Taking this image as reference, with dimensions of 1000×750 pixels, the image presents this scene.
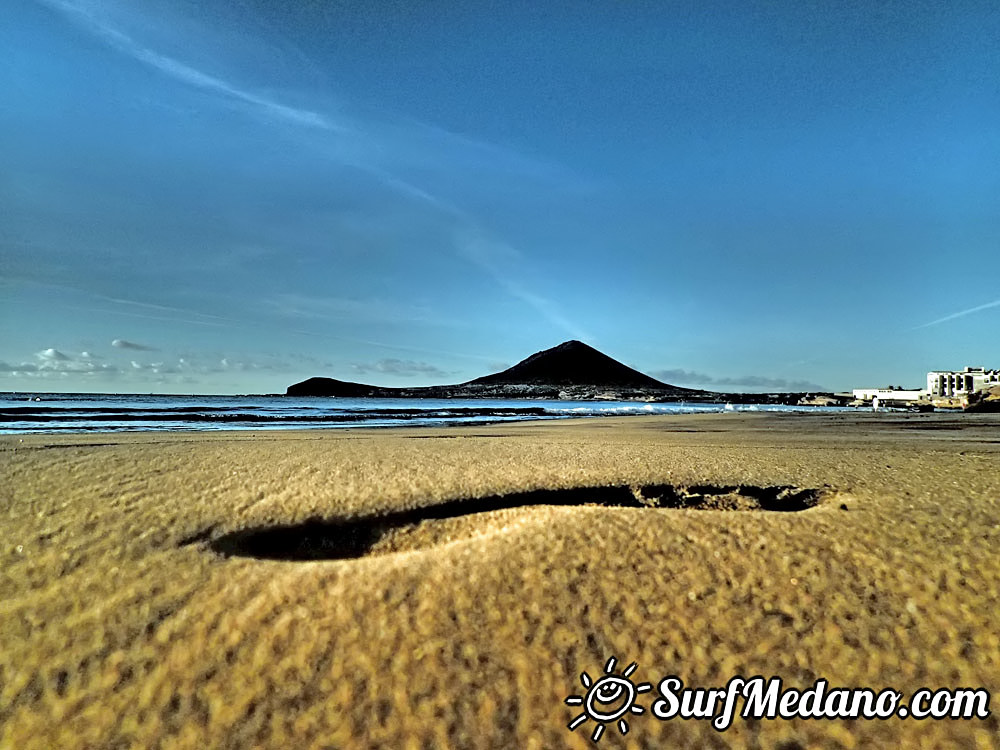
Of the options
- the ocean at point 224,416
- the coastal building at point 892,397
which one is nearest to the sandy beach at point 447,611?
the ocean at point 224,416

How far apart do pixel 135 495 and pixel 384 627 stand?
3384mm

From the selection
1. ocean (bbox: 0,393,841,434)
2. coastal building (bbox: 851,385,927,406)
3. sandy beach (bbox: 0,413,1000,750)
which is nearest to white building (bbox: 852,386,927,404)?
coastal building (bbox: 851,385,927,406)

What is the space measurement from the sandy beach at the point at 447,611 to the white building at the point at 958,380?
303 feet

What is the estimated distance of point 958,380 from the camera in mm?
79375

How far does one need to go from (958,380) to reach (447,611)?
101m

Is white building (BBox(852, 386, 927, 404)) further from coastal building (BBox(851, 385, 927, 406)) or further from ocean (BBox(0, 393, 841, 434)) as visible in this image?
ocean (BBox(0, 393, 841, 434))

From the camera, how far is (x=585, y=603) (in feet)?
11.7

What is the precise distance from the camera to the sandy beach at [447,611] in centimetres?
284

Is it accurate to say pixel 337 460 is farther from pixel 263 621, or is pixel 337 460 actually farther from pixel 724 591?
pixel 724 591


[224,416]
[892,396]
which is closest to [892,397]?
[892,396]

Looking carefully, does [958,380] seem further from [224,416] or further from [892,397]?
[224,416]

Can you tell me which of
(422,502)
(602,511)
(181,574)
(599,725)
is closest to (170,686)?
(181,574)

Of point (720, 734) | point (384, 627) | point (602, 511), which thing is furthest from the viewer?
point (602, 511)

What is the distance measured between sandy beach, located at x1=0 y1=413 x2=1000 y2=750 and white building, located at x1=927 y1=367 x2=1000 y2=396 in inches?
3633
